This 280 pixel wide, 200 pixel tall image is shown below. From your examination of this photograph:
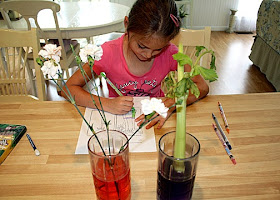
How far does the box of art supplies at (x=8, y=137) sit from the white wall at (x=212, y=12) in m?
3.73

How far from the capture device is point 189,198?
1.87ft

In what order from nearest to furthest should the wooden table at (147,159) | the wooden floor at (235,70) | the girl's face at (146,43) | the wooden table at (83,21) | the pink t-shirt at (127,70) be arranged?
the wooden table at (147,159) → the girl's face at (146,43) → the pink t-shirt at (127,70) → the wooden table at (83,21) → the wooden floor at (235,70)

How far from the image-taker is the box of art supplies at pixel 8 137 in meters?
0.73

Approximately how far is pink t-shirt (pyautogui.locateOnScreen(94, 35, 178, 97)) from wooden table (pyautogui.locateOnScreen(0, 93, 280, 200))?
278mm

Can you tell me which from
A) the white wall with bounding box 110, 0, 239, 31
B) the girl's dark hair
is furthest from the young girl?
the white wall with bounding box 110, 0, 239, 31

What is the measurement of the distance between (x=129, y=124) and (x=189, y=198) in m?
0.37

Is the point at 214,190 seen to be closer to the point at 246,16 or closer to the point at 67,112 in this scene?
the point at 67,112

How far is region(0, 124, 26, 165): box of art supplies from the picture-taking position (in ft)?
2.41

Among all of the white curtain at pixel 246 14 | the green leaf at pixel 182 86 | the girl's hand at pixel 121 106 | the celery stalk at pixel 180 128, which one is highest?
the green leaf at pixel 182 86

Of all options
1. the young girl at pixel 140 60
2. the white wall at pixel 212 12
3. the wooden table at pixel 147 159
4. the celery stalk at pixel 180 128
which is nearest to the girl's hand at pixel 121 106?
the young girl at pixel 140 60

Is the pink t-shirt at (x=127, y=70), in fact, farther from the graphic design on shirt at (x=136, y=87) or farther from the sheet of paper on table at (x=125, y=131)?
the sheet of paper on table at (x=125, y=131)

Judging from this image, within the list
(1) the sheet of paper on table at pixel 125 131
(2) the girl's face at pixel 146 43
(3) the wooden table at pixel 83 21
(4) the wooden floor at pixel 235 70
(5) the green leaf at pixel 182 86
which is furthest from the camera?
(4) the wooden floor at pixel 235 70

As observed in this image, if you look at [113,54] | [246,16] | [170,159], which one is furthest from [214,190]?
[246,16]

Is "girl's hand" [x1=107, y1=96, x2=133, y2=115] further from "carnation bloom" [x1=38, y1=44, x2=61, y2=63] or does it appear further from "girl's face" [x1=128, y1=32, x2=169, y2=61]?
"carnation bloom" [x1=38, y1=44, x2=61, y2=63]
